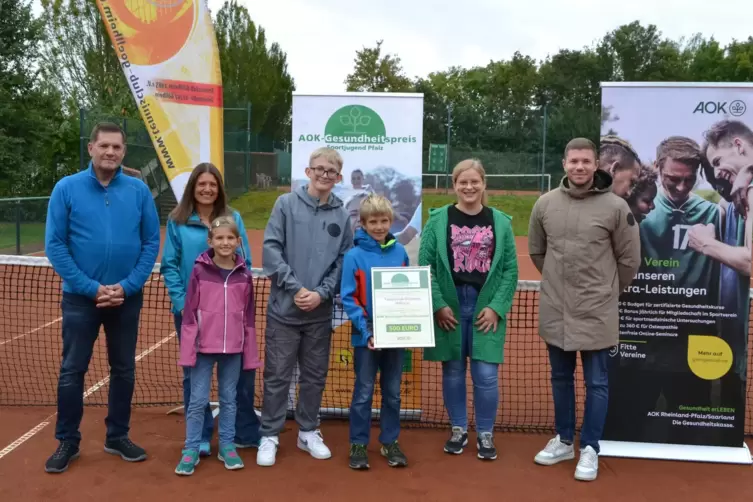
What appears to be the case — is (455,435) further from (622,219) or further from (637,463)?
(622,219)

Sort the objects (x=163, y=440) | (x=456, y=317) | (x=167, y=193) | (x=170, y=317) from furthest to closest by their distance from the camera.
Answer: (x=167, y=193), (x=170, y=317), (x=163, y=440), (x=456, y=317)

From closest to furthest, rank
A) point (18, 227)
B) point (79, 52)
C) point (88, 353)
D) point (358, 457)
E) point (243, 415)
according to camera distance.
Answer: point (88, 353), point (358, 457), point (243, 415), point (18, 227), point (79, 52)

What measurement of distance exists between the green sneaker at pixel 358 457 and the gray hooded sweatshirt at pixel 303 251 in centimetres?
82

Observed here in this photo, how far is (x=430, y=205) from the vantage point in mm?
23266

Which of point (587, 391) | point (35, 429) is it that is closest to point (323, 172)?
point (587, 391)

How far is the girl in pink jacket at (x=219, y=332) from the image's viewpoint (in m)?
3.93

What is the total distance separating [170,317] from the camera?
344 inches

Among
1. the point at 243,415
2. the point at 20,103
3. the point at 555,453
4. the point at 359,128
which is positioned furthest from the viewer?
the point at 20,103

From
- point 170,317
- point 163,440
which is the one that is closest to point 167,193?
point 170,317

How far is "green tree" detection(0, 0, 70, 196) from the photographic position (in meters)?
18.9

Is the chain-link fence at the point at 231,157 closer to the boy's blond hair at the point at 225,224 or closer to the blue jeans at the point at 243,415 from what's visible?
the blue jeans at the point at 243,415

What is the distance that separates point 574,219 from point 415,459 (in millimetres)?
1791

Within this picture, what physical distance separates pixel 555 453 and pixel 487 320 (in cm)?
98

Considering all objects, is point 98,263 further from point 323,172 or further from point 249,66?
point 249,66
